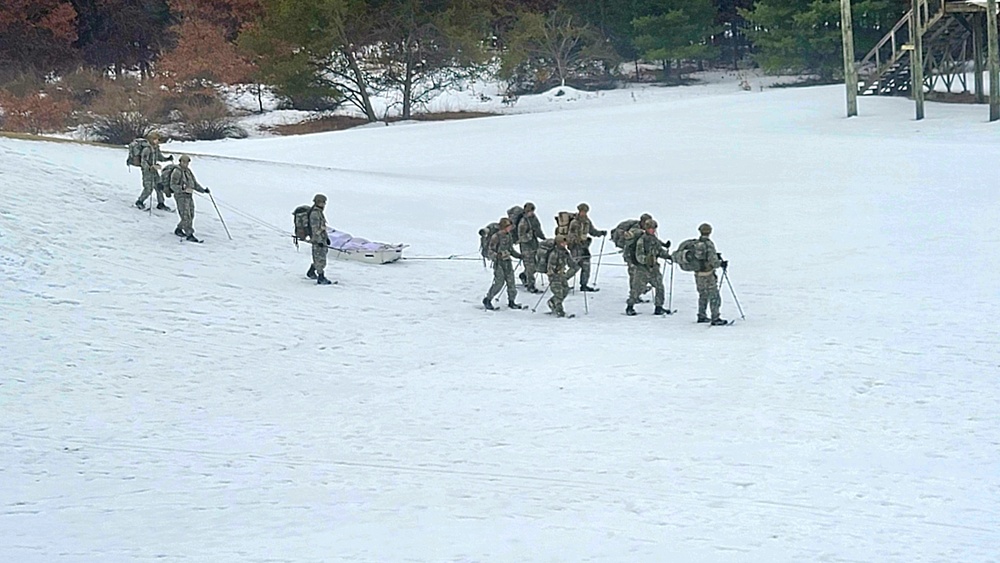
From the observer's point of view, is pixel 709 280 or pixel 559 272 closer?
pixel 709 280

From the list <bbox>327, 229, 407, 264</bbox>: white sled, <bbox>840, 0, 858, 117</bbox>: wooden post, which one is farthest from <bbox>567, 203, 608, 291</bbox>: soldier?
<bbox>840, 0, 858, 117</bbox>: wooden post

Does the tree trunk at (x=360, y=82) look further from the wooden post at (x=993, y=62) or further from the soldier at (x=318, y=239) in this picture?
the soldier at (x=318, y=239)

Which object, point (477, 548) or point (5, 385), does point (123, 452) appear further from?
point (477, 548)

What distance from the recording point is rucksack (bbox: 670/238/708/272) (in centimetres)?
1661

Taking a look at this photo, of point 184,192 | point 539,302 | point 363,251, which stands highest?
point 184,192

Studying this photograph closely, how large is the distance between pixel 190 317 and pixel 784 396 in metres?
8.03

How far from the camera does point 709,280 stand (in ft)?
55.2

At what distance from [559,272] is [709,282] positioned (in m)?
2.04

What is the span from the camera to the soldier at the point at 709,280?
54.6 ft

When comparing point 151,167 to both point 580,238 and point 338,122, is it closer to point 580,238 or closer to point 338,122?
point 580,238

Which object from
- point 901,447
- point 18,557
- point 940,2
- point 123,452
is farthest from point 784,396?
point 940,2

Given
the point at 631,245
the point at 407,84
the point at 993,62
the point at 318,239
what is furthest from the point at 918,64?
the point at 318,239

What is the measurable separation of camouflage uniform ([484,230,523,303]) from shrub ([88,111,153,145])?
2511 cm

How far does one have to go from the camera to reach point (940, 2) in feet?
127
